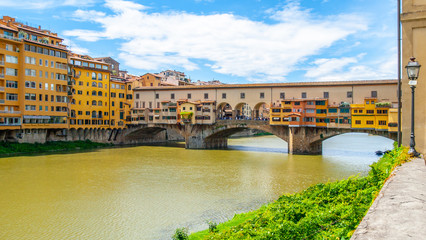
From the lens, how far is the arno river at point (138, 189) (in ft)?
46.1

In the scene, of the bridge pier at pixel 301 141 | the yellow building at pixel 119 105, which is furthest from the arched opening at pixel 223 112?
the yellow building at pixel 119 105

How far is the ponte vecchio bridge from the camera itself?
3703 centimetres

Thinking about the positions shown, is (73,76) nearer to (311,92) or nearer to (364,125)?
(311,92)

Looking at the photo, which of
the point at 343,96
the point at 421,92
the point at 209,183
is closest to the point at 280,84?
the point at 343,96

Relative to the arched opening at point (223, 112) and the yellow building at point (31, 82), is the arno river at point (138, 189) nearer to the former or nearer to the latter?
the yellow building at point (31, 82)

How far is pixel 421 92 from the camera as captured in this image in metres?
10.1

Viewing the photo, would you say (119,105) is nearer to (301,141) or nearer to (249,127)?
(249,127)

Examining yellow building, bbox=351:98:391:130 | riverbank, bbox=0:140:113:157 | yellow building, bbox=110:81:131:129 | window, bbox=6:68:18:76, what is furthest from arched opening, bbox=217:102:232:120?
window, bbox=6:68:18:76

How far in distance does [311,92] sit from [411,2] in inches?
1174

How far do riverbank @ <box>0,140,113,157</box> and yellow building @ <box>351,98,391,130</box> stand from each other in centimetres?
3482

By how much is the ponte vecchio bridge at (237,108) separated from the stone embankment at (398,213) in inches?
1242

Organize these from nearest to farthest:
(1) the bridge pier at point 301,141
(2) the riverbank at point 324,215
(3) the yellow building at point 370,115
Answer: (2) the riverbank at point 324,215
(3) the yellow building at point 370,115
(1) the bridge pier at point 301,141

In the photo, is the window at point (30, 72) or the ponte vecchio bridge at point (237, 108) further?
the window at point (30, 72)

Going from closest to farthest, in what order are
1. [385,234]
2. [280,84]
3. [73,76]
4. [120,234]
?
[385,234] → [120,234] → [280,84] → [73,76]
